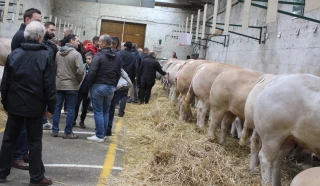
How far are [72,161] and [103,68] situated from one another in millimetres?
1602

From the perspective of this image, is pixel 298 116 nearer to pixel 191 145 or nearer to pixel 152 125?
pixel 191 145

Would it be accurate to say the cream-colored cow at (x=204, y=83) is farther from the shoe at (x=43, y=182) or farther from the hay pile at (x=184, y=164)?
the shoe at (x=43, y=182)

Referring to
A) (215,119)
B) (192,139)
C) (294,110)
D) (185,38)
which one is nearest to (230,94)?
(215,119)

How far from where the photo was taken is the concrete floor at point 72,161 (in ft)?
13.6

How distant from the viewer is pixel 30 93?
12.3ft

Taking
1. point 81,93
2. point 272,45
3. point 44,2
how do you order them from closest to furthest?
point 81,93 → point 272,45 → point 44,2

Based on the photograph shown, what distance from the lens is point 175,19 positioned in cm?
2411

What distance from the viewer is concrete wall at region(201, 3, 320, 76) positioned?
24.8ft

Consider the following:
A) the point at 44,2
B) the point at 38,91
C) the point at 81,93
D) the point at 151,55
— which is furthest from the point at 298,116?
the point at 44,2

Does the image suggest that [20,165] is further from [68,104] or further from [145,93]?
[145,93]

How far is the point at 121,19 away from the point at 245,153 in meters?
19.3

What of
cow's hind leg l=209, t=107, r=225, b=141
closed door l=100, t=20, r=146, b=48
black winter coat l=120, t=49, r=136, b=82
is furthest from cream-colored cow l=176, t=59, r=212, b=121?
closed door l=100, t=20, r=146, b=48

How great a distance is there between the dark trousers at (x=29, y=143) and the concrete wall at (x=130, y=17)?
2051 cm

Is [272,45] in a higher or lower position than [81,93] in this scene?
higher
